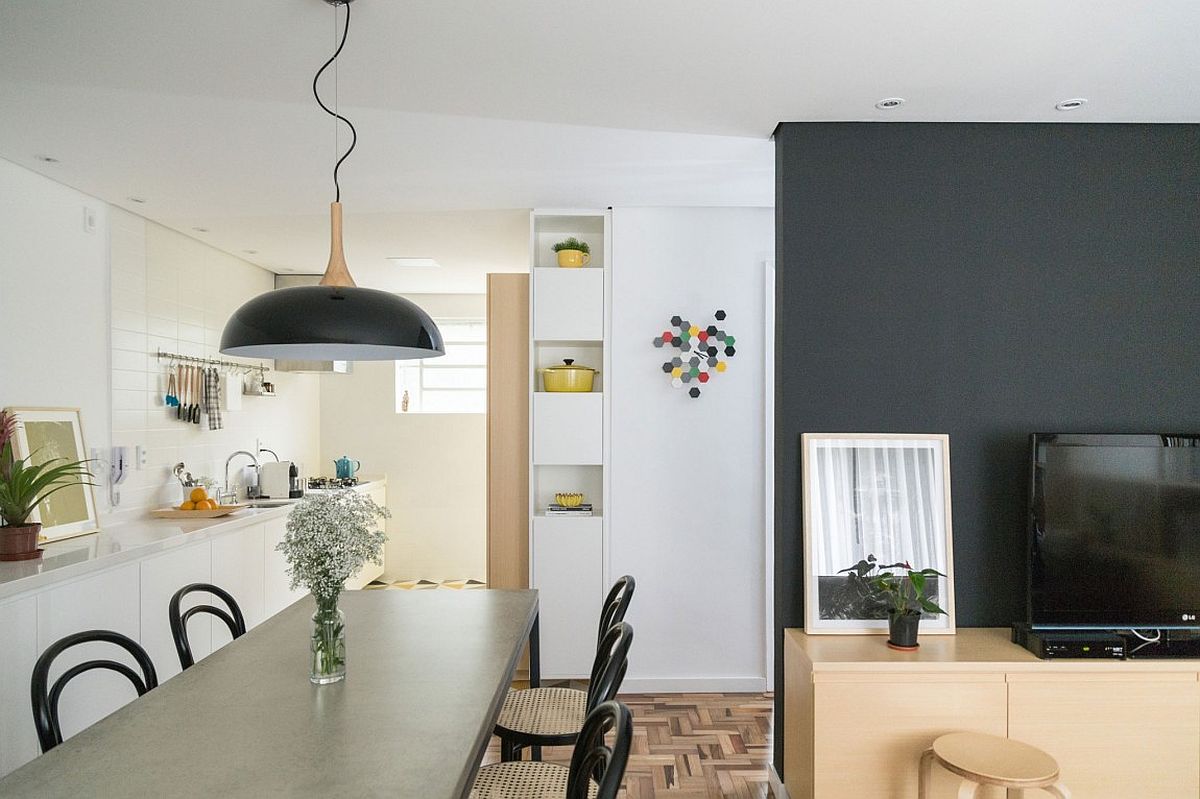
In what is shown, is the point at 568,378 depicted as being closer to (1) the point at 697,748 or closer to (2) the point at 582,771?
→ (1) the point at 697,748

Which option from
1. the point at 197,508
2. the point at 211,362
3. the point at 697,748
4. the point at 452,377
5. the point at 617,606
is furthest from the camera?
the point at 452,377

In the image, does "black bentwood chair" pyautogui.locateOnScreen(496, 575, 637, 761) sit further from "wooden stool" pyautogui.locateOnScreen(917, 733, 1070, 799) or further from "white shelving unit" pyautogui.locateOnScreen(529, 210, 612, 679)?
"white shelving unit" pyautogui.locateOnScreen(529, 210, 612, 679)

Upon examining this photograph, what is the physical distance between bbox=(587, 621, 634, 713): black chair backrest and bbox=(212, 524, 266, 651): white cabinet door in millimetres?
2941

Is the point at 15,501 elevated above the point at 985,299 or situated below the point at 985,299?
below

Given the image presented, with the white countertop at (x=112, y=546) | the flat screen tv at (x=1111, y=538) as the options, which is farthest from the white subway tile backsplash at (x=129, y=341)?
the flat screen tv at (x=1111, y=538)

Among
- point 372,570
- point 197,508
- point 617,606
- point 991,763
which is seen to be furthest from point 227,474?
point 991,763

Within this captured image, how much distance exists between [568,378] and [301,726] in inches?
116

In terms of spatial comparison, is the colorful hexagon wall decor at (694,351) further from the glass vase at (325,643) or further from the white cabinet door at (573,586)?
the glass vase at (325,643)

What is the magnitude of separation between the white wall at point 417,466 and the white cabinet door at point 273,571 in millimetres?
2026

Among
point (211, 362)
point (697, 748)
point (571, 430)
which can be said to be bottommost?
point (697, 748)

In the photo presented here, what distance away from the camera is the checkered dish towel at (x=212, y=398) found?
5.61 m

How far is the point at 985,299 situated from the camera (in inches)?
130

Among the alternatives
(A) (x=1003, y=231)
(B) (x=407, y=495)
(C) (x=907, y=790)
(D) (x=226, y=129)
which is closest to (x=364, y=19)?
(D) (x=226, y=129)

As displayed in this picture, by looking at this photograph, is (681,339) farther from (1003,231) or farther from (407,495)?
(407,495)
